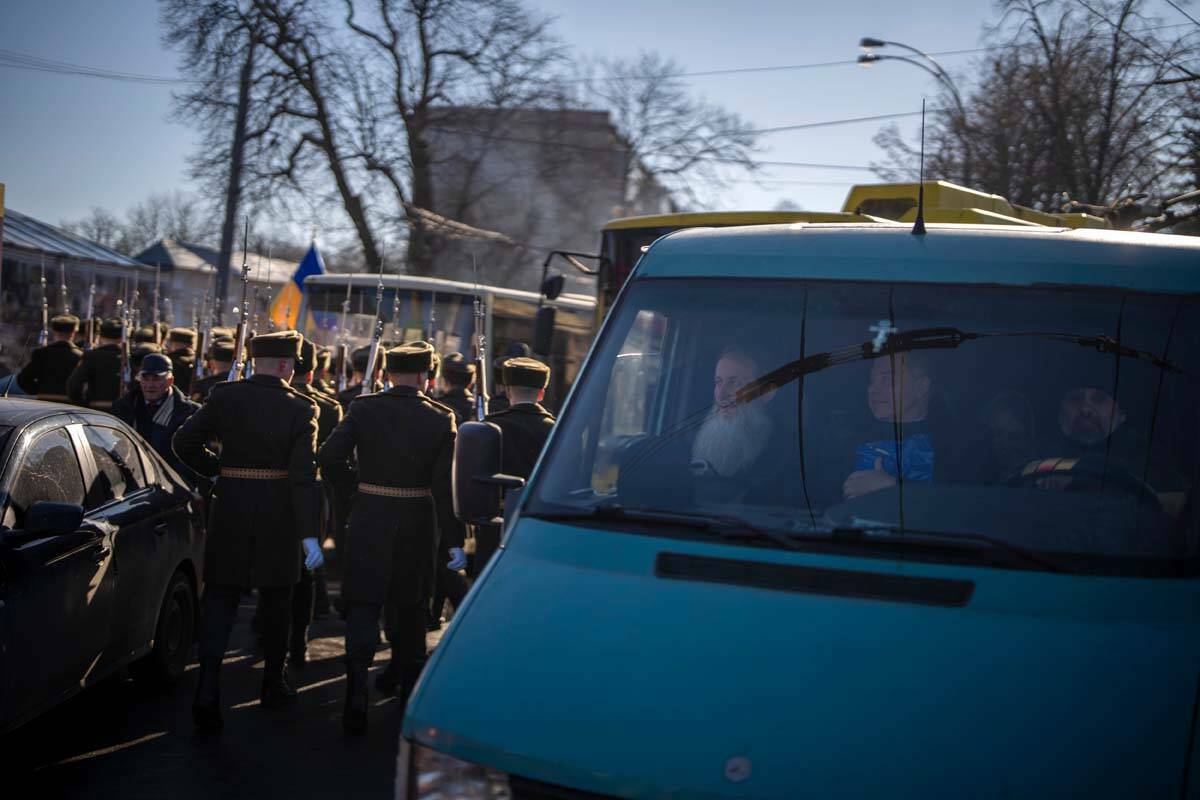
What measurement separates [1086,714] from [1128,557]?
1.94ft

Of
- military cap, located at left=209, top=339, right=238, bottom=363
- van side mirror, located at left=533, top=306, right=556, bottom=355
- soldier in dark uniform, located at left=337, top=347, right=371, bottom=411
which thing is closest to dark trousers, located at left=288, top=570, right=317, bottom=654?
military cap, located at left=209, top=339, right=238, bottom=363

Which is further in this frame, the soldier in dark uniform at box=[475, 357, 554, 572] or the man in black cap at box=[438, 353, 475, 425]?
the man in black cap at box=[438, 353, 475, 425]

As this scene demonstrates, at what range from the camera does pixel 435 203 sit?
35781 mm

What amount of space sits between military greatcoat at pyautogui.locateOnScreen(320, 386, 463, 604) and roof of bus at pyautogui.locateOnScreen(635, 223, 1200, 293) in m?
3.08

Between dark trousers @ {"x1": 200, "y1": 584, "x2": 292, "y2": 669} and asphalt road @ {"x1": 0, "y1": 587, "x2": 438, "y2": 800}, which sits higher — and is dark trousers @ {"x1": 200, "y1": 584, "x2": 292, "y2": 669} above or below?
above

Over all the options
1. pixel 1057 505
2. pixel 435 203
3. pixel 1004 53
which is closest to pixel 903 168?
pixel 1004 53

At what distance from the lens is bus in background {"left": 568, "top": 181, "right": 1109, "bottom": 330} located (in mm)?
9383

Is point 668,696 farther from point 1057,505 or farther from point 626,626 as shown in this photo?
point 1057,505

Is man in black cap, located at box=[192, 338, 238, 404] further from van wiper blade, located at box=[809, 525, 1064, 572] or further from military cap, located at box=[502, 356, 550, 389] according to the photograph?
van wiper blade, located at box=[809, 525, 1064, 572]

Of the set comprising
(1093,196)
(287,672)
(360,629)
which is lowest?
(287,672)

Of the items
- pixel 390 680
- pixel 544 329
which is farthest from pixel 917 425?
pixel 544 329

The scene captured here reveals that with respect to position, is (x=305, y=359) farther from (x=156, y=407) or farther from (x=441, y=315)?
(x=441, y=315)

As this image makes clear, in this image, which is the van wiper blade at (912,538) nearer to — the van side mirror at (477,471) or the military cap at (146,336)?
the van side mirror at (477,471)

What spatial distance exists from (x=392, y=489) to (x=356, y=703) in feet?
3.67
